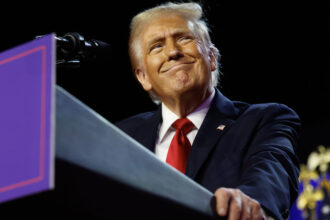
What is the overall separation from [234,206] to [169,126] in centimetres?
84

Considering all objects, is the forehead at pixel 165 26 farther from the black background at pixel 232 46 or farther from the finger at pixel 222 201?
the finger at pixel 222 201

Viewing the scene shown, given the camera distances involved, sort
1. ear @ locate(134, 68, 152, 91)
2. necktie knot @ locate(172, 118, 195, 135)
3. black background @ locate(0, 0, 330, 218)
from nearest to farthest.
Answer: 1. necktie knot @ locate(172, 118, 195, 135)
2. ear @ locate(134, 68, 152, 91)
3. black background @ locate(0, 0, 330, 218)

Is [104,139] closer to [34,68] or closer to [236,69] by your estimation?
[34,68]

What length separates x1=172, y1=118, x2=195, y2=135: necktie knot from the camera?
4.90 ft

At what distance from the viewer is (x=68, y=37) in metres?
1.03

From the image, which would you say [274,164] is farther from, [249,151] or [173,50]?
[173,50]

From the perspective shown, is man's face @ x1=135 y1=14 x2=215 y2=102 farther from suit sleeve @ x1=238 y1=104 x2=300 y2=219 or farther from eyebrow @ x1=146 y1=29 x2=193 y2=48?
suit sleeve @ x1=238 y1=104 x2=300 y2=219

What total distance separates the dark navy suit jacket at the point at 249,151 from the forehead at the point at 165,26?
290 millimetres

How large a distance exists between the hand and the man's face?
0.84 metres

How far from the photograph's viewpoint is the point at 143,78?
6.20 feet

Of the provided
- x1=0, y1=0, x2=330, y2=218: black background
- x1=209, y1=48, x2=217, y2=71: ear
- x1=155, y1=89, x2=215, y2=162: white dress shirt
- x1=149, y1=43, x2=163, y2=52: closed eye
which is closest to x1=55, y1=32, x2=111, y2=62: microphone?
x1=155, y1=89, x2=215, y2=162: white dress shirt

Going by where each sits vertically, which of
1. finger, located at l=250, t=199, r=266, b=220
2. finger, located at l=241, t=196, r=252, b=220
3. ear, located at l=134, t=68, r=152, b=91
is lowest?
finger, located at l=250, t=199, r=266, b=220

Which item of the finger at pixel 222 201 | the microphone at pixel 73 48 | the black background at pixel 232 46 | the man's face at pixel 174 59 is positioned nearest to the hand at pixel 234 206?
the finger at pixel 222 201

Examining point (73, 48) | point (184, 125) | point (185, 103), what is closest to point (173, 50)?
point (185, 103)
